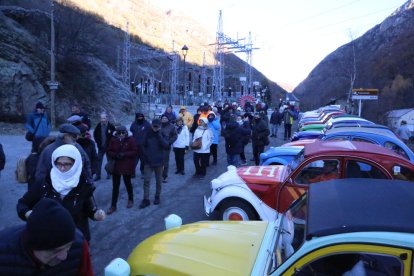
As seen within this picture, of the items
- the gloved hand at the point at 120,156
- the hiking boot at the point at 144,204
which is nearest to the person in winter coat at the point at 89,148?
the gloved hand at the point at 120,156

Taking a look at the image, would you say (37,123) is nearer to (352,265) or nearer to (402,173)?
(402,173)

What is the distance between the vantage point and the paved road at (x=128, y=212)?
17.9 ft

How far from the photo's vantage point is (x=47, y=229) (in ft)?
6.16

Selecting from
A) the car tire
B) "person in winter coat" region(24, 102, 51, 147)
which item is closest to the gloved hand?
the car tire

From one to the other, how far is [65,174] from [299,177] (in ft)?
10.8

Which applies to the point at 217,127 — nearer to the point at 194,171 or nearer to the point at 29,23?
the point at 194,171

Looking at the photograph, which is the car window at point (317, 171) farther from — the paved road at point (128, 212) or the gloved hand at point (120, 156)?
the gloved hand at point (120, 156)

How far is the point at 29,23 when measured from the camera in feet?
85.0

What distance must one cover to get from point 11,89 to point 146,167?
1491 centimetres

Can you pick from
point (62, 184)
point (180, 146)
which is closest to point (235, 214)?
point (62, 184)

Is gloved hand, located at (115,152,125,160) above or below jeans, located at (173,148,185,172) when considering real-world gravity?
above

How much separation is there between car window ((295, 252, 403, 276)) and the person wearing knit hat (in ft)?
5.08

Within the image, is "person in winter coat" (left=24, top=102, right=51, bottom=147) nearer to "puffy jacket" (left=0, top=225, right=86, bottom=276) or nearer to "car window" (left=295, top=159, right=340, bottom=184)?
"car window" (left=295, top=159, right=340, bottom=184)

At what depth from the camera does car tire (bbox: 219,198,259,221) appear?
18.6 feet
